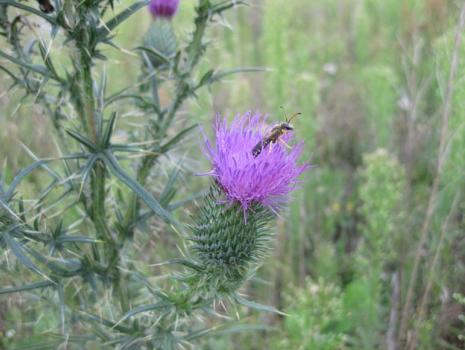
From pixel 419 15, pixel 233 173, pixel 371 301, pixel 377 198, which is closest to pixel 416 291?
pixel 371 301

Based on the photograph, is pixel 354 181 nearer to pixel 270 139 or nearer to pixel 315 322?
pixel 315 322

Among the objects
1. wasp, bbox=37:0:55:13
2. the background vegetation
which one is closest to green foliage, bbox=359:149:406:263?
the background vegetation

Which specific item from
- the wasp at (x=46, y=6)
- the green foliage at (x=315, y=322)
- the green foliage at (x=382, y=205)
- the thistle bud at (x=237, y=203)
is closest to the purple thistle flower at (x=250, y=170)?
the thistle bud at (x=237, y=203)

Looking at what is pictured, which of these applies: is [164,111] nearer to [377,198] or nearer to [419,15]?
[377,198]

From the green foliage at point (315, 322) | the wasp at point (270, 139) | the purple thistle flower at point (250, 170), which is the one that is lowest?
the green foliage at point (315, 322)

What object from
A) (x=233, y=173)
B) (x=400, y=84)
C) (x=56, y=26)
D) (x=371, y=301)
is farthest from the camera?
(x=400, y=84)

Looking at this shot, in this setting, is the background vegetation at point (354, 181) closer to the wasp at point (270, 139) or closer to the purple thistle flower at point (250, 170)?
the purple thistle flower at point (250, 170)

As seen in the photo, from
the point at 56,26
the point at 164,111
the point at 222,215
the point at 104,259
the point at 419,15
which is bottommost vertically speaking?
the point at 104,259

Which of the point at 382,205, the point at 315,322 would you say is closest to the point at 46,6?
the point at 315,322
